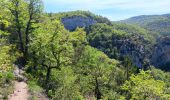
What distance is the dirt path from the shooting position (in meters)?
44.2

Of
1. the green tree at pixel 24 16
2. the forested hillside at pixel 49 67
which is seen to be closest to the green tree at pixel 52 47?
the forested hillside at pixel 49 67

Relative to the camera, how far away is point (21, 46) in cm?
6153

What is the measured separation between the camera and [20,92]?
46.1m

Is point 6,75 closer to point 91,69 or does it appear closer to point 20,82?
point 20,82

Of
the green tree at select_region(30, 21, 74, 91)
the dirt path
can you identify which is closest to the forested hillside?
the green tree at select_region(30, 21, 74, 91)

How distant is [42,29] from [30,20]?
2713mm

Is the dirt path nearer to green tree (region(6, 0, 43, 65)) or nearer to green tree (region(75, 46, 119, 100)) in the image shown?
green tree (region(6, 0, 43, 65))

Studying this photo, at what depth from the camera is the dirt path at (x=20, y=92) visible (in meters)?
44.2

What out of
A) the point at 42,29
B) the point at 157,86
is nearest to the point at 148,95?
the point at 157,86

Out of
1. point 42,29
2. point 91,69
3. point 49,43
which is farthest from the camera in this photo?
point 91,69

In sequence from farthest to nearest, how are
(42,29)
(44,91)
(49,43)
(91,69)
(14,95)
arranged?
(91,69), (42,29), (49,43), (44,91), (14,95)

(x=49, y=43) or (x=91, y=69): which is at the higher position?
(x=49, y=43)

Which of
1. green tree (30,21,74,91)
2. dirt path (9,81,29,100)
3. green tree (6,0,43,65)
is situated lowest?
dirt path (9,81,29,100)

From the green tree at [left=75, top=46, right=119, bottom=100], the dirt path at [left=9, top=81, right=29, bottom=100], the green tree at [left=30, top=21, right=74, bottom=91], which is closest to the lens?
the dirt path at [left=9, top=81, right=29, bottom=100]
